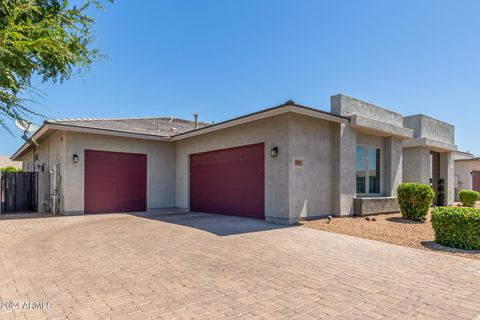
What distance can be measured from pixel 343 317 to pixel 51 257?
529 cm

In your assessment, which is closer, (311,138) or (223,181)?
(311,138)

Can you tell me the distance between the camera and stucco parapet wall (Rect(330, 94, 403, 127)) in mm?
10922

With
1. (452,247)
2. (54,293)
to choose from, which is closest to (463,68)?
(452,247)

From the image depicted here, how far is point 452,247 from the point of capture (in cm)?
647

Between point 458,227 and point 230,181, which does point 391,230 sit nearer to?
point 458,227

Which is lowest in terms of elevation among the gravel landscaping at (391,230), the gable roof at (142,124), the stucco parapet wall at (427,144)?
the gravel landscaping at (391,230)

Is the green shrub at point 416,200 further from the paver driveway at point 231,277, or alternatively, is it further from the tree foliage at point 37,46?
the tree foliage at point 37,46

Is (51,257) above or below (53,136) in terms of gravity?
below

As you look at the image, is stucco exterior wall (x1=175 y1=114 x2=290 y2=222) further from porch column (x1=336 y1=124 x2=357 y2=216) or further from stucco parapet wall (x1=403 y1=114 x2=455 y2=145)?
stucco parapet wall (x1=403 y1=114 x2=455 y2=145)

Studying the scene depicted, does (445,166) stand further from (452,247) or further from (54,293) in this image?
(54,293)

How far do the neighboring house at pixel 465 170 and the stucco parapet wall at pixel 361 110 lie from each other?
45.8ft

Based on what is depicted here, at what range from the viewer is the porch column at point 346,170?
1058 cm

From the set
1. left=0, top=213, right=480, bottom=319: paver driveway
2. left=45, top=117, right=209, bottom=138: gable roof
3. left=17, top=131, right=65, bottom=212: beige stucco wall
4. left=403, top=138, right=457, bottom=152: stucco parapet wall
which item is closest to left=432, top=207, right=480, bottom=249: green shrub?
left=0, top=213, right=480, bottom=319: paver driveway

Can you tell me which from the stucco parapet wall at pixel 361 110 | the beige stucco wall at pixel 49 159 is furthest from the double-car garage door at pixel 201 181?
the stucco parapet wall at pixel 361 110
